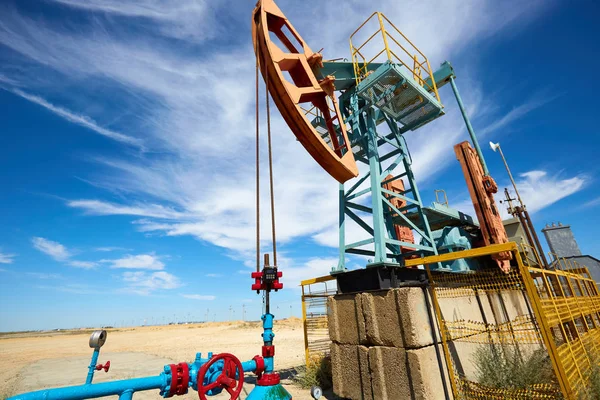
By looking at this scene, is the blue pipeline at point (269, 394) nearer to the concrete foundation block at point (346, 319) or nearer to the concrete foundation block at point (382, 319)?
the concrete foundation block at point (382, 319)

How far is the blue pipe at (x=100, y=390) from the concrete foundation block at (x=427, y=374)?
4196mm

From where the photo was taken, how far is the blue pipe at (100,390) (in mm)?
1797

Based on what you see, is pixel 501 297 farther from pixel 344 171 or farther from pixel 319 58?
pixel 319 58

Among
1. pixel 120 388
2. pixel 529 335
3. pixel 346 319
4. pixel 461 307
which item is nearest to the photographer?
pixel 120 388

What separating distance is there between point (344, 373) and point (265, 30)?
287 inches

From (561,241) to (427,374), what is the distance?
27.1 meters

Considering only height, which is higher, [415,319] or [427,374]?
[415,319]

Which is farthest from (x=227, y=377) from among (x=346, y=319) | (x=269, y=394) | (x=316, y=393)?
(x=316, y=393)

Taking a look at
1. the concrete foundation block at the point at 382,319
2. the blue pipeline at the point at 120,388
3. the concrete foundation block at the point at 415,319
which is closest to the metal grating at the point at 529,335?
the concrete foundation block at the point at 415,319

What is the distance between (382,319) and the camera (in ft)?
17.7

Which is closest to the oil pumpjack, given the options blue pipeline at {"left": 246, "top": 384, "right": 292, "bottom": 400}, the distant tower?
blue pipeline at {"left": 246, "top": 384, "right": 292, "bottom": 400}

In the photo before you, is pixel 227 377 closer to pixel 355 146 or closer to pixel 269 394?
pixel 269 394

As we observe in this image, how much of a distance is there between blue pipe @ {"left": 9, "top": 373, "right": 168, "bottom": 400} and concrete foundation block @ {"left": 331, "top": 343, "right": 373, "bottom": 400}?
4476mm

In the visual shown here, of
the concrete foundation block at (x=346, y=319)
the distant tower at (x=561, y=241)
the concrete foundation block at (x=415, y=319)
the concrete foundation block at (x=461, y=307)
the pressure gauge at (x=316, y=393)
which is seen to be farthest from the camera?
the distant tower at (x=561, y=241)
